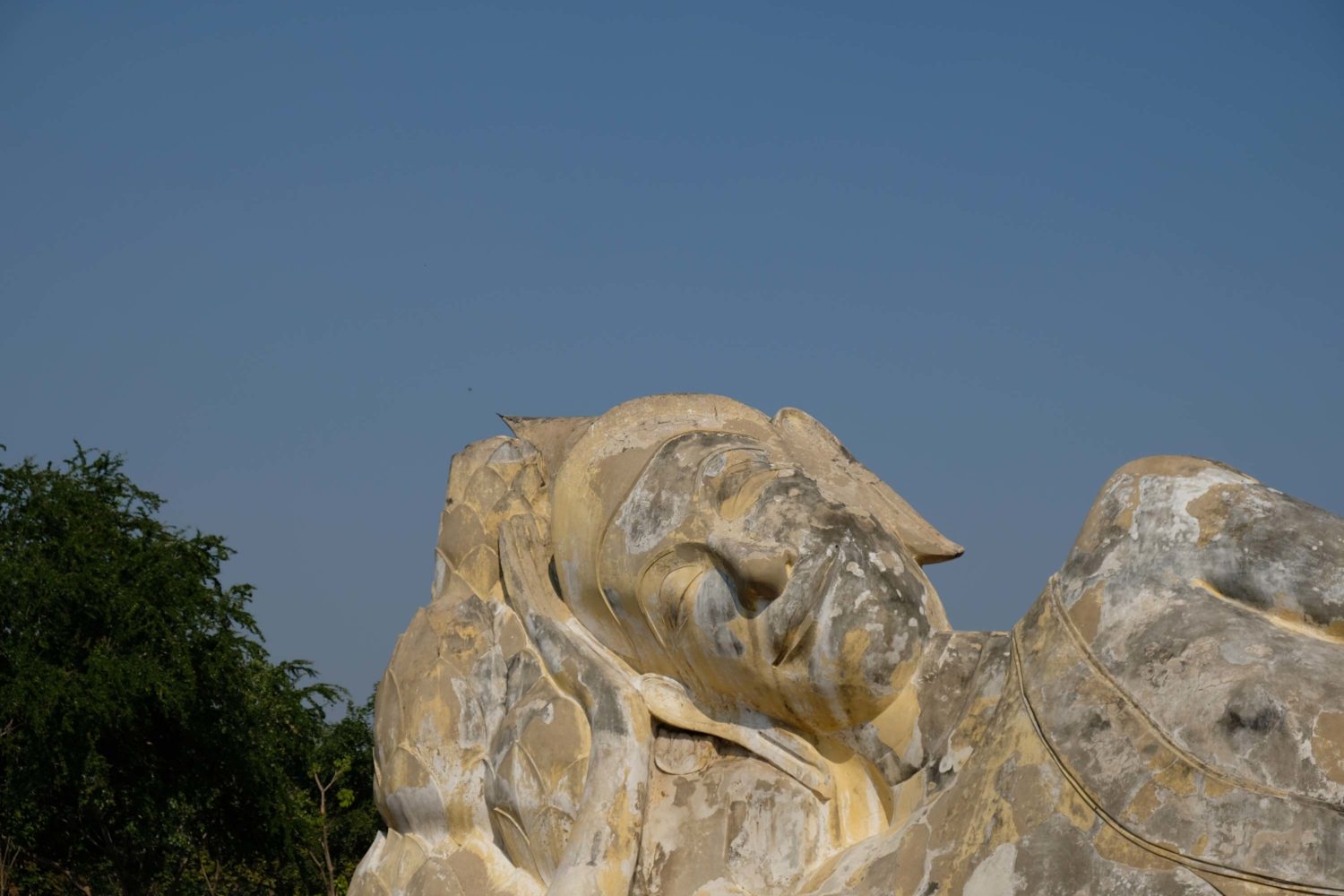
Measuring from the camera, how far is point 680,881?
5.88m

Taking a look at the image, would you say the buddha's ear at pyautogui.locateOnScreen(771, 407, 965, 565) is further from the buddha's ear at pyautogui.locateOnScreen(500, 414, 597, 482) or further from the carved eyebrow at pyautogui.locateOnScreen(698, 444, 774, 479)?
the buddha's ear at pyautogui.locateOnScreen(500, 414, 597, 482)

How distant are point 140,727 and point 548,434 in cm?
942

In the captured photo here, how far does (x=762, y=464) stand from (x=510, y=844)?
5.33 ft

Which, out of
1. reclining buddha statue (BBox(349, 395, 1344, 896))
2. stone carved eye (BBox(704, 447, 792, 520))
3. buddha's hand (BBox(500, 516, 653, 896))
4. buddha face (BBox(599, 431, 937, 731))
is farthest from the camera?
stone carved eye (BBox(704, 447, 792, 520))

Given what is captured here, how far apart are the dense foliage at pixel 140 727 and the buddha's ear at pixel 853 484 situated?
29.2 ft

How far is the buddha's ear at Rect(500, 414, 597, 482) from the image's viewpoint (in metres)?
6.83

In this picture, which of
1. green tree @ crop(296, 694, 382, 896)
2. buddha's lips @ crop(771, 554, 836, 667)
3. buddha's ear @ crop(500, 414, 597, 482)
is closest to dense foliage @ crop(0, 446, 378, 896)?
green tree @ crop(296, 694, 382, 896)

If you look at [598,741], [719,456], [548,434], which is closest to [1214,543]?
[719,456]

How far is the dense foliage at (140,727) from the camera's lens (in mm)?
14125

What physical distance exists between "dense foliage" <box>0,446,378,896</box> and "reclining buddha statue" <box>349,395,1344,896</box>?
808 centimetres

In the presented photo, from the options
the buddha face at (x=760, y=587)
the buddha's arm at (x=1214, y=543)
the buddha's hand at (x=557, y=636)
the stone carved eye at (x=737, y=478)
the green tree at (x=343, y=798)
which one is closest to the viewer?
the buddha's arm at (x=1214, y=543)

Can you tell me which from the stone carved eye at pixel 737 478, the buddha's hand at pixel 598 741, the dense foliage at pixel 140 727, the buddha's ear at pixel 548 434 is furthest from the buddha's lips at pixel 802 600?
the dense foliage at pixel 140 727

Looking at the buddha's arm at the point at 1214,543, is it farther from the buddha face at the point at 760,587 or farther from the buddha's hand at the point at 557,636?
the buddha's hand at the point at 557,636

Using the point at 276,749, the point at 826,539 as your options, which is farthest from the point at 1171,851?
the point at 276,749
